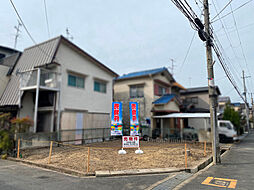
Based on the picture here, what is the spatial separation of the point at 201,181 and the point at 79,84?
37.7ft

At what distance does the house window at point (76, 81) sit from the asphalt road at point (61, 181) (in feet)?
26.4

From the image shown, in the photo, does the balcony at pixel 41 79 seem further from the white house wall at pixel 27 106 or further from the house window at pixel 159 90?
the house window at pixel 159 90

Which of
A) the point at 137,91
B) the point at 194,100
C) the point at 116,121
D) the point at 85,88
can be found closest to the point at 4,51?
the point at 85,88

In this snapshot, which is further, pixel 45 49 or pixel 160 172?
pixel 45 49

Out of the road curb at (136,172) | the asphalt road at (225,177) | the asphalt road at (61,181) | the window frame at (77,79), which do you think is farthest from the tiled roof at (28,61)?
the asphalt road at (225,177)

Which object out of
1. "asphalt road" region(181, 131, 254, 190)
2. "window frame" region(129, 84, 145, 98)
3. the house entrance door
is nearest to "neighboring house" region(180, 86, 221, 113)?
"window frame" region(129, 84, 145, 98)

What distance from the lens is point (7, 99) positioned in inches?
510

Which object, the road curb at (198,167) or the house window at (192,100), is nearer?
the road curb at (198,167)

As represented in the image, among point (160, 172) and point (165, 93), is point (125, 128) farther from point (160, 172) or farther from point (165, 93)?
point (160, 172)

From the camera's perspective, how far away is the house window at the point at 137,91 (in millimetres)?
19981

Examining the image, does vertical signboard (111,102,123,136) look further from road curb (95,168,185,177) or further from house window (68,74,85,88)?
house window (68,74,85,88)

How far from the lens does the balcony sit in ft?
39.4

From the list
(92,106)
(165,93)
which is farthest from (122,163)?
(165,93)

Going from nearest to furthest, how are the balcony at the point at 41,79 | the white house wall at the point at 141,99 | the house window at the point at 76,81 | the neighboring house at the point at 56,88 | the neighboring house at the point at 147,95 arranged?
the balcony at the point at 41,79 → the neighboring house at the point at 56,88 → the house window at the point at 76,81 → the neighboring house at the point at 147,95 → the white house wall at the point at 141,99
